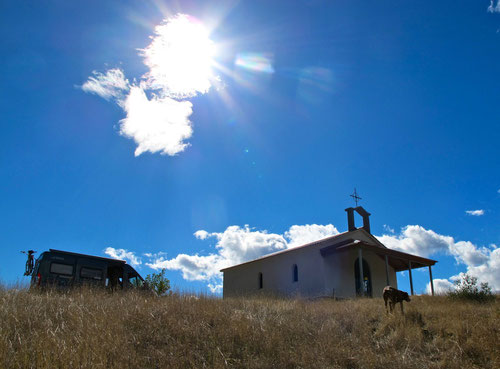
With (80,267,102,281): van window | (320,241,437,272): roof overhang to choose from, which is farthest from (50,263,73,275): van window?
(320,241,437,272): roof overhang

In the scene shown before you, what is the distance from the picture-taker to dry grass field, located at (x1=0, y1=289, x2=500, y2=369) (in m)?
7.08

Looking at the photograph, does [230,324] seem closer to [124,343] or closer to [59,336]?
[124,343]

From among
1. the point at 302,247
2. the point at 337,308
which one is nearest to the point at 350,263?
the point at 302,247

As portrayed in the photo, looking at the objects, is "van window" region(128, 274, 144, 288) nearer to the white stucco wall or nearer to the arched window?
the white stucco wall

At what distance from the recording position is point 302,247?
79.6ft

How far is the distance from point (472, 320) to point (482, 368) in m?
2.80

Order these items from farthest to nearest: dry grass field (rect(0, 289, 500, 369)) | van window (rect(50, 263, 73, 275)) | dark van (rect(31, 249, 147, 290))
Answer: van window (rect(50, 263, 73, 275)), dark van (rect(31, 249, 147, 290)), dry grass field (rect(0, 289, 500, 369))

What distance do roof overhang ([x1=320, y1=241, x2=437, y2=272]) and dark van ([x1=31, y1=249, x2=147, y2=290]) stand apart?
11863mm

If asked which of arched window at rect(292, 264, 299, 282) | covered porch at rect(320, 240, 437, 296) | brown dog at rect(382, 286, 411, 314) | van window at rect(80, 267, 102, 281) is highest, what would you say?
covered porch at rect(320, 240, 437, 296)

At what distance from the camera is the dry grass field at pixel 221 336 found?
23.2ft

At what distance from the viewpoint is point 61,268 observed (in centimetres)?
1375

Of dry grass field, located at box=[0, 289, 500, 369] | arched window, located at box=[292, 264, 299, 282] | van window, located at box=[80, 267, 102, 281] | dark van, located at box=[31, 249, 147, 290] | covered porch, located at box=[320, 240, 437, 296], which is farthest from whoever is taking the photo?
arched window, located at box=[292, 264, 299, 282]

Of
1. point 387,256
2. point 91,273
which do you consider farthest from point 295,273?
point 91,273

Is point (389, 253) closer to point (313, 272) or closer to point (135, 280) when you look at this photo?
point (313, 272)
